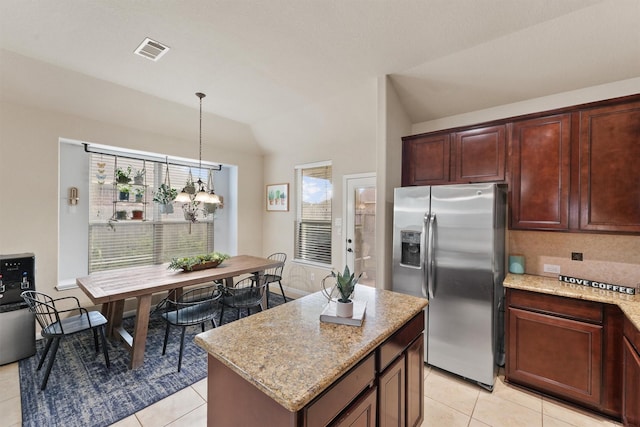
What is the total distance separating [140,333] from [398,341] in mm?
2583

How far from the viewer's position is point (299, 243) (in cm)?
512

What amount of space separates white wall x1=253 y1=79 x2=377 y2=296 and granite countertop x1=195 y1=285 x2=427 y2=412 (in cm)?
263

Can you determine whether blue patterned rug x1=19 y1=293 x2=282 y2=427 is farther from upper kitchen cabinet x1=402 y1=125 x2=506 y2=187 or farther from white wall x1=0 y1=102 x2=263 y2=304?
upper kitchen cabinet x1=402 y1=125 x2=506 y2=187

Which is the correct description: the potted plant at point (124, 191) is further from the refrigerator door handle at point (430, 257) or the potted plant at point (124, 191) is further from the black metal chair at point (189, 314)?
the refrigerator door handle at point (430, 257)

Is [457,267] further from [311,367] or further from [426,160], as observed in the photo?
[311,367]

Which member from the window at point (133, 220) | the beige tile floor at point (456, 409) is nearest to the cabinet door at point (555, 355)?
the beige tile floor at point (456, 409)

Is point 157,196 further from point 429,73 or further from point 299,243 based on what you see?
point 429,73

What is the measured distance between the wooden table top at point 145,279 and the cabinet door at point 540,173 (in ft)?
10.3

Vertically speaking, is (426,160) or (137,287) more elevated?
(426,160)

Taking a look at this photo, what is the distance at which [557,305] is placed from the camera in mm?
2252

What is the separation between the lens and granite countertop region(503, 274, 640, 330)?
75.0 inches

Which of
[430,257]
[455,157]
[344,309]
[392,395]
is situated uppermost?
[455,157]

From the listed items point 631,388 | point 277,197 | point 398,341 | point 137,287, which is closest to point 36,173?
point 137,287

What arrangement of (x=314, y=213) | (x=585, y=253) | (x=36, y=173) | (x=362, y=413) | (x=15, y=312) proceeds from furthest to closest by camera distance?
(x=314, y=213), (x=36, y=173), (x=15, y=312), (x=585, y=253), (x=362, y=413)
